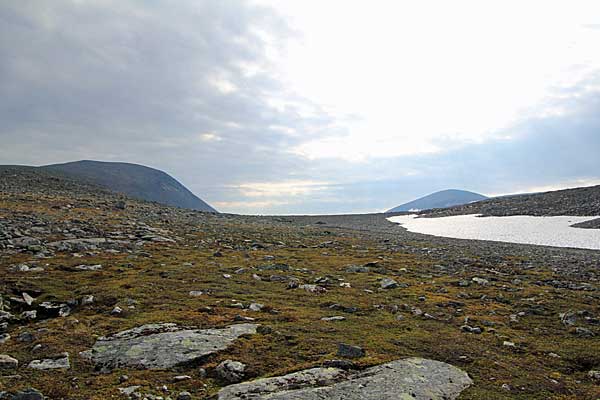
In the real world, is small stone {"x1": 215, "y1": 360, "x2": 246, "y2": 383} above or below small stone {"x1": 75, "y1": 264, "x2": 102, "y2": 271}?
below

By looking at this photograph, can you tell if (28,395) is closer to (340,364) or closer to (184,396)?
(184,396)

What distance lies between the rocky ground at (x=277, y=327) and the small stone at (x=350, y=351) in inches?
1.4

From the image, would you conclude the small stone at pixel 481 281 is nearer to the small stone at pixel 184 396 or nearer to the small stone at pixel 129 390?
the small stone at pixel 184 396

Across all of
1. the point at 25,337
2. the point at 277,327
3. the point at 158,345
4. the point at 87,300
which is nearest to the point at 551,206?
the point at 277,327

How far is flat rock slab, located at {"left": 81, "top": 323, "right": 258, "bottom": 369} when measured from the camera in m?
9.26

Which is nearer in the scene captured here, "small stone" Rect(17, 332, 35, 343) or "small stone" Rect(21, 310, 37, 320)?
"small stone" Rect(17, 332, 35, 343)

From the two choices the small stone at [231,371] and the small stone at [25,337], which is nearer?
the small stone at [231,371]

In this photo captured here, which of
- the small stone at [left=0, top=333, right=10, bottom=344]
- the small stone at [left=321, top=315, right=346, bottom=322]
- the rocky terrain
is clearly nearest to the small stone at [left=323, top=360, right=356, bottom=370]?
the small stone at [left=321, top=315, right=346, bottom=322]

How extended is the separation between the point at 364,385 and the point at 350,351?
1.72 metres

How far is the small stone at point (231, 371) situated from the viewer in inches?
341

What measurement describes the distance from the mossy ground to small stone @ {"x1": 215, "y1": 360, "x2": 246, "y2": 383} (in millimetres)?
238

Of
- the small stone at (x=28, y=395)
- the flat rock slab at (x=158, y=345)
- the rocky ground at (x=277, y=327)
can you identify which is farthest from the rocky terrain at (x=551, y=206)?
the small stone at (x=28, y=395)

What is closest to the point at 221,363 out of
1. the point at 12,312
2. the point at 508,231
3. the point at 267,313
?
the point at 267,313

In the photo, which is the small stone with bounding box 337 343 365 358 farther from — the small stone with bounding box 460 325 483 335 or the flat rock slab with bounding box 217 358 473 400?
the small stone with bounding box 460 325 483 335
